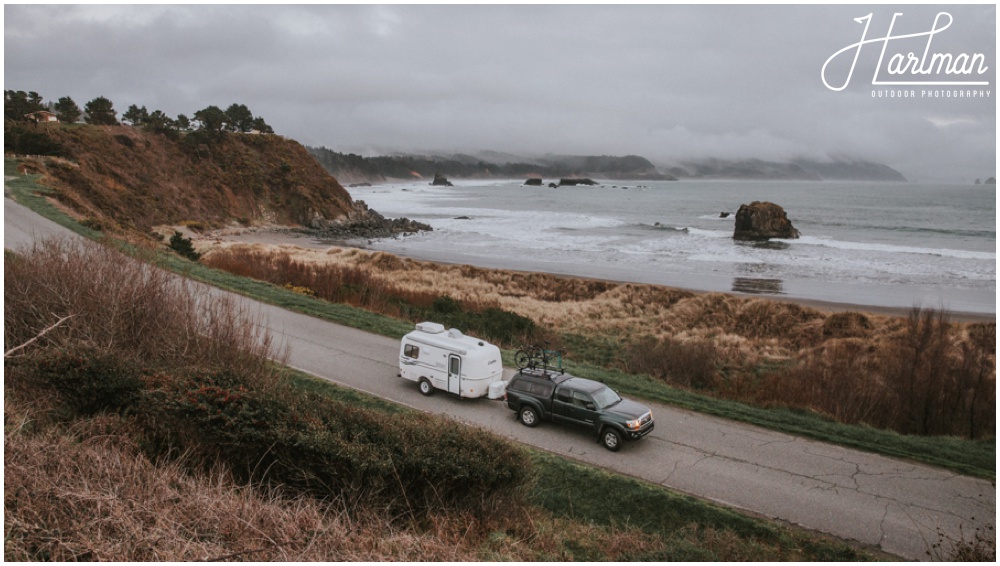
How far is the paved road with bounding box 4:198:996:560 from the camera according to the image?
9.46 metres

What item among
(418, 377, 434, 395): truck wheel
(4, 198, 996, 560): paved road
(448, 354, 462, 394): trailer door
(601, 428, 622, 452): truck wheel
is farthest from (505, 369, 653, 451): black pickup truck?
(418, 377, 434, 395): truck wheel

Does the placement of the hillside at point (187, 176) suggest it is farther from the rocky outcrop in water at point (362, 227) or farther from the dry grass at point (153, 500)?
the dry grass at point (153, 500)

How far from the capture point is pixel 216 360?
10867 mm

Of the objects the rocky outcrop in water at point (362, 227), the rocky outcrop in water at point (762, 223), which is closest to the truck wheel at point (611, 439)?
the rocky outcrop in water at point (762, 223)

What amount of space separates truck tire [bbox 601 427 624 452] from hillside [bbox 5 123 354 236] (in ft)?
163

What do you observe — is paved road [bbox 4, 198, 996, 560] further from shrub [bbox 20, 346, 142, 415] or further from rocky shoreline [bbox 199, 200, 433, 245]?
rocky shoreline [bbox 199, 200, 433, 245]

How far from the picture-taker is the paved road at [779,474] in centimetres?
946

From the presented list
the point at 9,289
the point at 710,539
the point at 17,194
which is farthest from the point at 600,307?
the point at 17,194

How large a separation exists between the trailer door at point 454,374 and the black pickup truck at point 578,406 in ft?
3.96

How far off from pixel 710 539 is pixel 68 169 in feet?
201

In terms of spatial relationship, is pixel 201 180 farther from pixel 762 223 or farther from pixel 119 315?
pixel 119 315

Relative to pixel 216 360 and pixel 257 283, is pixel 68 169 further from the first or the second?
pixel 216 360

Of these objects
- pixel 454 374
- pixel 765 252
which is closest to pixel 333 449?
pixel 454 374

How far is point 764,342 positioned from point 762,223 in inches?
1541
